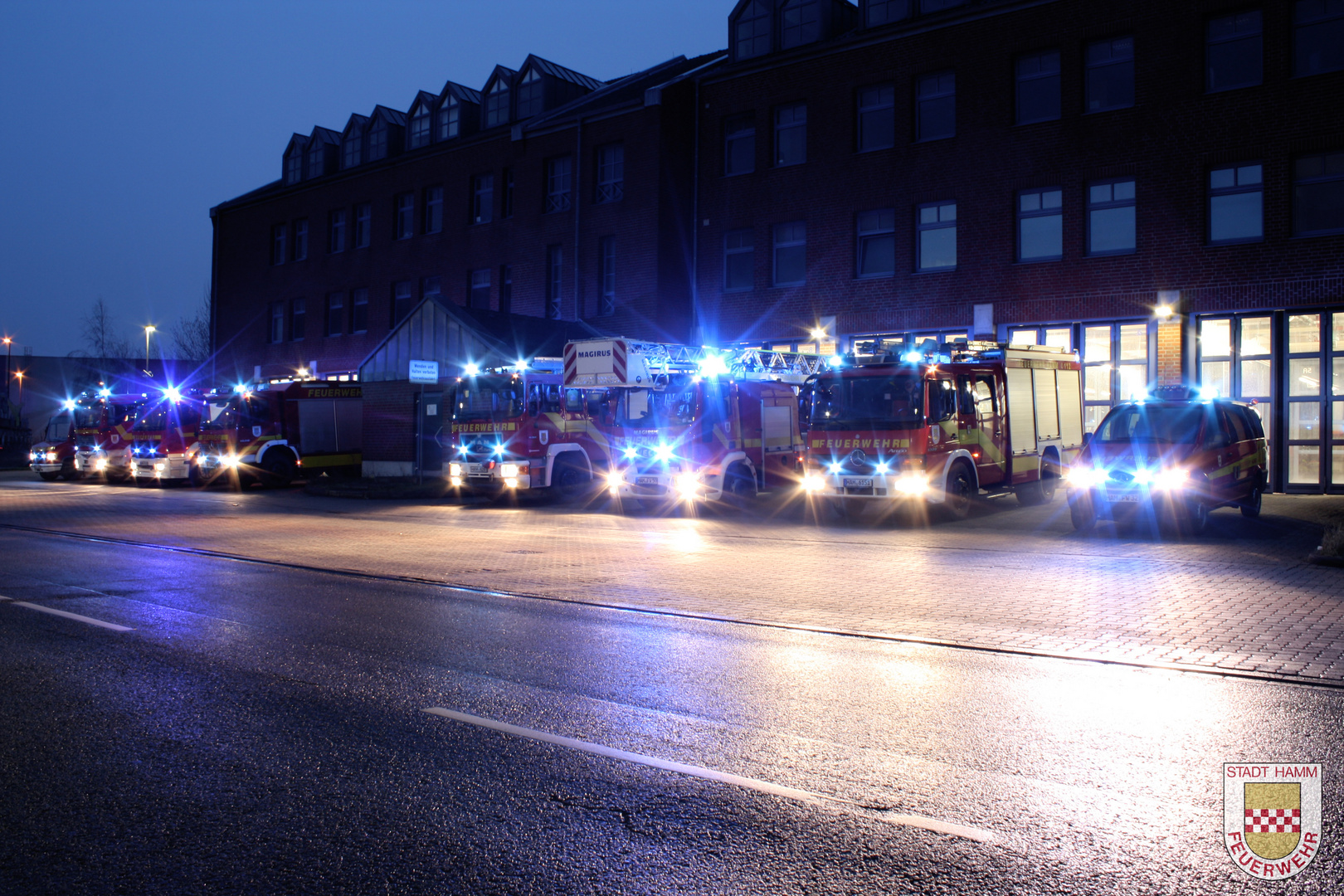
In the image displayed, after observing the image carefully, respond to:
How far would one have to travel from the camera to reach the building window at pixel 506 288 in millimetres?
37562

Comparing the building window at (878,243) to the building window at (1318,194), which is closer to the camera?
the building window at (1318,194)

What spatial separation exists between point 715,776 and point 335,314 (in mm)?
43279

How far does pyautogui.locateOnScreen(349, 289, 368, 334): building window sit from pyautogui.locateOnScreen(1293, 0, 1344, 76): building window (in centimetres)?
3307

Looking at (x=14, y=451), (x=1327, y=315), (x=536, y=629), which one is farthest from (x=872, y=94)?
(x=14, y=451)

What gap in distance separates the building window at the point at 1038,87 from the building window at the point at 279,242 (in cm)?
3332

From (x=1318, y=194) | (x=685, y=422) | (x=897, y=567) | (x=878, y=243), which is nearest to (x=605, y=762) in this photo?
(x=897, y=567)

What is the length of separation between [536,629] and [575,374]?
14.5m

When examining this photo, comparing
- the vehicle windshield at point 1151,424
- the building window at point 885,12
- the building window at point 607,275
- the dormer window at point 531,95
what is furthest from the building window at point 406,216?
the vehicle windshield at point 1151,424

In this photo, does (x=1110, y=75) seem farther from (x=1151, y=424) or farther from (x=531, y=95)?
(x=531, y=95)

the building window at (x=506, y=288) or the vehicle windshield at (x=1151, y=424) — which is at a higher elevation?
the building window at (x=506, y=288)

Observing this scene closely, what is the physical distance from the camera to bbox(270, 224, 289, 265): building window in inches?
1880

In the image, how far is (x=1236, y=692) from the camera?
253 inches

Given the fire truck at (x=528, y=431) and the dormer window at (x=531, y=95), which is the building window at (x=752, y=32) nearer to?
the dormer window at (x=531, y=95)

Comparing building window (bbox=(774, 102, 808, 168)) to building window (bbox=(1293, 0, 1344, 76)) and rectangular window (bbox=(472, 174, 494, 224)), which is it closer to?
rectangular window (bbox=(472, 174, 494, 224))
